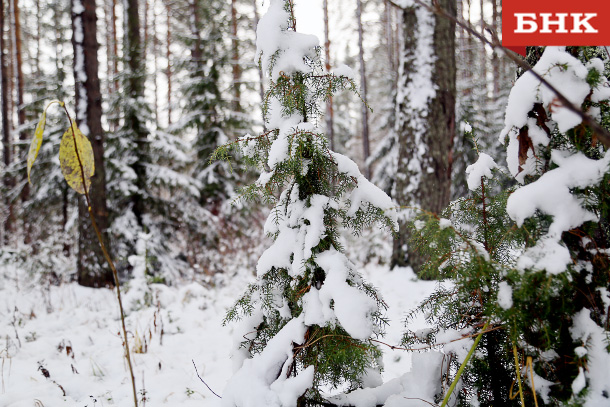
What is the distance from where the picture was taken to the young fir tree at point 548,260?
1.39 m

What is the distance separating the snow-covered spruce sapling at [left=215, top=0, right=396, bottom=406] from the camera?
1737mm

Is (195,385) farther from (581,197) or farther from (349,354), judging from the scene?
(581,197)

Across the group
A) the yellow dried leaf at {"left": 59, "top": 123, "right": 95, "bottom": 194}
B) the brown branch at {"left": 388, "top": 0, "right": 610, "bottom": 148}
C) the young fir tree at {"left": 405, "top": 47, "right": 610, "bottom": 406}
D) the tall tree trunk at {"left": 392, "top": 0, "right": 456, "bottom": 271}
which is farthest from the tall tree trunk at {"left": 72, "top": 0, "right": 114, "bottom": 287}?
the brown branch at {"left": 388, "top": 0, "right": 610, "bottom": 148}

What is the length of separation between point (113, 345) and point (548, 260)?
3843mm

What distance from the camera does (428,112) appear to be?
18.2 feet

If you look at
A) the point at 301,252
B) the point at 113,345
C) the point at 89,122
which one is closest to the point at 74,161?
the point at 301,252

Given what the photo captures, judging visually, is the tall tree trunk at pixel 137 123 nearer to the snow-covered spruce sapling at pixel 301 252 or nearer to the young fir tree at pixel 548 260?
the snow-covered spruce sapling at pixel 301 252

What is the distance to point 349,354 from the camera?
5.66 ft
